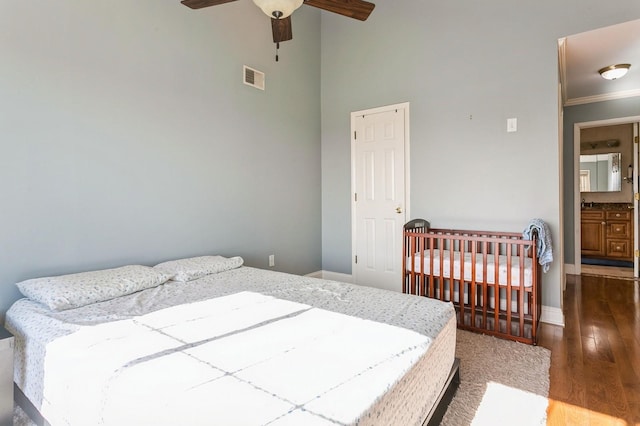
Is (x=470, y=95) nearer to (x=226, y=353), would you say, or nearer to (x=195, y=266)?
(x=195, y=266)

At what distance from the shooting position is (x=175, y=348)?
125 cm

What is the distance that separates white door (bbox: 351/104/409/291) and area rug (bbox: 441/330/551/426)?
138cm

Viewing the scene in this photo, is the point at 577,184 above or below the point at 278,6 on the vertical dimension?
below

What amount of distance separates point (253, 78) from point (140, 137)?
1360mm

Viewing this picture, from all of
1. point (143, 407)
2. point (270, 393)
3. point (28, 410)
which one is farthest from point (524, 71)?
point (28, 410)

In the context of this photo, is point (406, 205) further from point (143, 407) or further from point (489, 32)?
point (143, 407)

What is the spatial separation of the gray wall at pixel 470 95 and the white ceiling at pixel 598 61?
20 centimetres

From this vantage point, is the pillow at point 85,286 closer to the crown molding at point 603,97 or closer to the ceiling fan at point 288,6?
the ceiling fan at point 288,6

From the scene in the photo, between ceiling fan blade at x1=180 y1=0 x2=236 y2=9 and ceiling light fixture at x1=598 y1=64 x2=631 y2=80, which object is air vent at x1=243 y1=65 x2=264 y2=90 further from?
ceiling light fixture at x1=598 y1=64 x2=631 y2=80

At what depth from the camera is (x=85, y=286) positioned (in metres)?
1.85

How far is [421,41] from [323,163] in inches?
68.0

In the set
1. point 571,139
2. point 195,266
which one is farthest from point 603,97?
point 195,266

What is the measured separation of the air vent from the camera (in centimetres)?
333

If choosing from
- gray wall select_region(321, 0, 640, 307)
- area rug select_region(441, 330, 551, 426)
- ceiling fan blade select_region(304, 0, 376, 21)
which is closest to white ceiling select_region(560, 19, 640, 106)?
gray wall select_region(321, 0, 640, 307)
